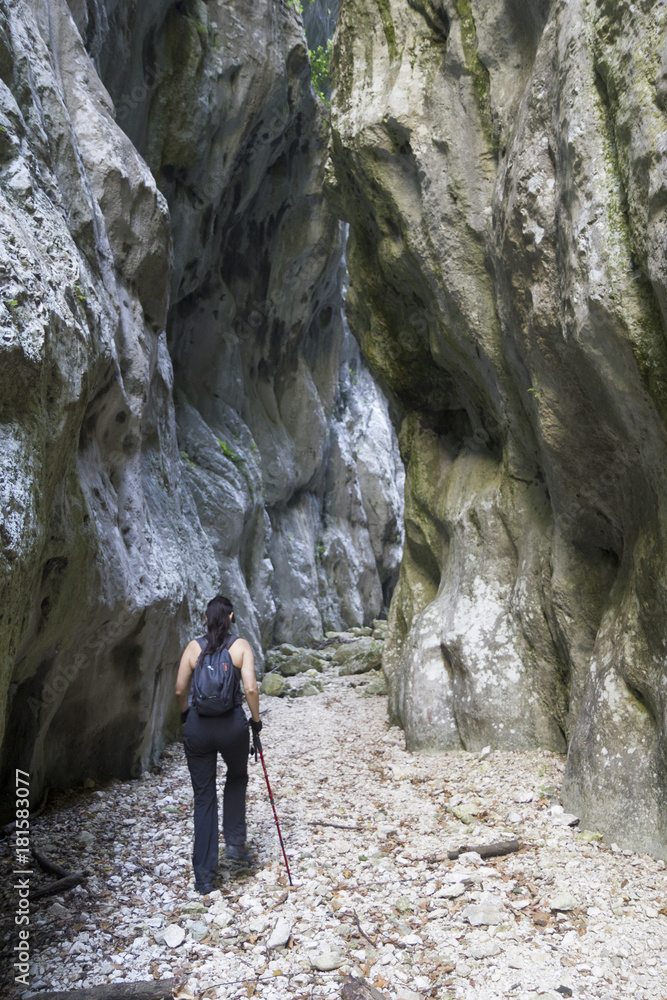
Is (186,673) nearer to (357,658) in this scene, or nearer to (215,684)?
(215,684)

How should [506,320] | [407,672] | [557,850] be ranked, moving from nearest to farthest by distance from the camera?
[557,850], [506,320], [407,672]

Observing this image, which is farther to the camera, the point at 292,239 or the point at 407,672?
the point at 292,239

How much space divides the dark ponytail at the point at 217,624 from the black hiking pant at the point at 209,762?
0.45 meters

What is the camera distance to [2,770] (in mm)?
5254

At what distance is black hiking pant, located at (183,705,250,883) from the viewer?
4.54 meters

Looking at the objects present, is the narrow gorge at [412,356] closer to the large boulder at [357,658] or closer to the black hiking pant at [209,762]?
the black hiking pant at [209,762]

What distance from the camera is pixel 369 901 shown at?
13.8 feet

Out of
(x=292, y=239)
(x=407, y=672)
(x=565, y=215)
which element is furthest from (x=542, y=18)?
(x=292, y=239)

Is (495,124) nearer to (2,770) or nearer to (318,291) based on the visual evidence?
(2,770)

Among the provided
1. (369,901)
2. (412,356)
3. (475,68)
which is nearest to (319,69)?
(412,356)

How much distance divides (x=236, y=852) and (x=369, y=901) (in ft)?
3.54

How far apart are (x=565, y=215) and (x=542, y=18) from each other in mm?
2619

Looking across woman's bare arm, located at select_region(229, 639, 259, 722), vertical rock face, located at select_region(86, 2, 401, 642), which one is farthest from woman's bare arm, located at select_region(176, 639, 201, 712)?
vertical rock face, located at select_region(86, 2, 401, 642)

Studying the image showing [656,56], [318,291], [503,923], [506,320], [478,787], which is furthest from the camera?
[318,291]
